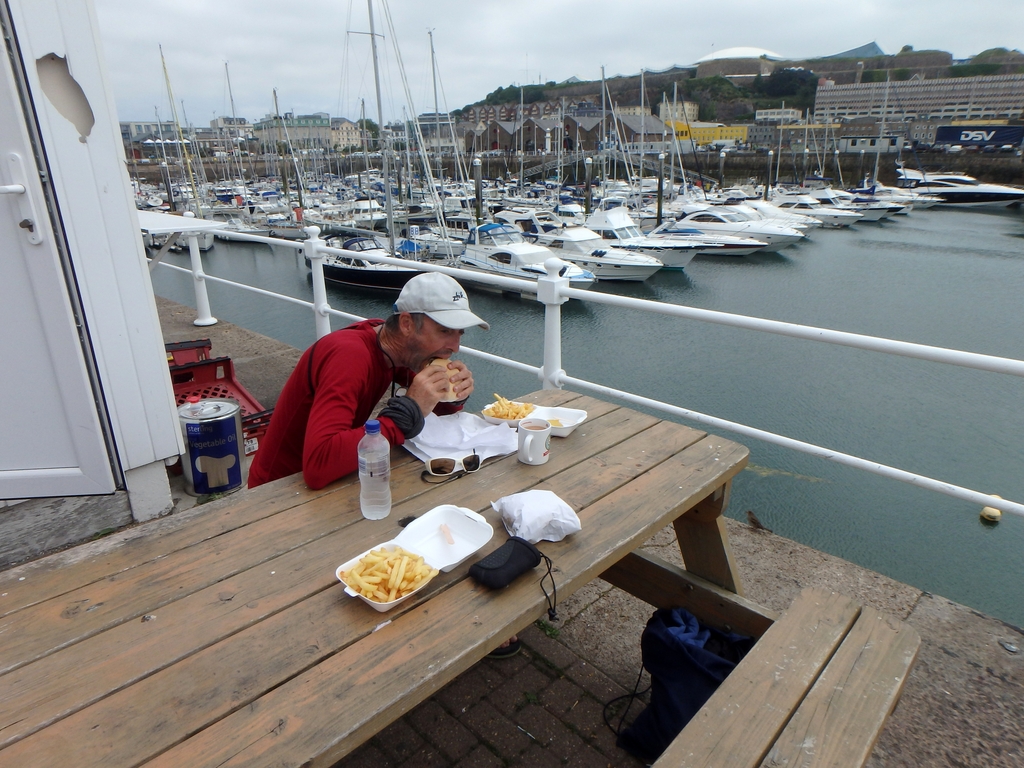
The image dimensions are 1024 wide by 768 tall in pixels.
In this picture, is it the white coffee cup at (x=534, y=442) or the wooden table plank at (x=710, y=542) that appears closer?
the white coffee cup at (x=534, y=442)

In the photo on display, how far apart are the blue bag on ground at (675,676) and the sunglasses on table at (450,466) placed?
690 millimetres

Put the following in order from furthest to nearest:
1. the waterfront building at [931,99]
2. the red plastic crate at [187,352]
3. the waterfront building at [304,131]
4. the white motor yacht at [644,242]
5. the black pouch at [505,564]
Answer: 1. the waterfront building at [931,99]
2. the waterfront building at [304,131]
3. the white motor yacht at [644,242]
4. the red plastic crate at [187,352]
5. the black pouch at [505,564]

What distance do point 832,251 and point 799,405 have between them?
23.4 metres

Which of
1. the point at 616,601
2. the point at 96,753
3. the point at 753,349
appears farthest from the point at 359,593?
the point at 753,349

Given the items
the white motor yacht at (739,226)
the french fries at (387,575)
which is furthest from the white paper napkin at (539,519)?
the white motor yacht at (739,226)

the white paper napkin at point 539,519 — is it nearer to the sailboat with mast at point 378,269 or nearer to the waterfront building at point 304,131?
the sailboat with mast at point 378,269

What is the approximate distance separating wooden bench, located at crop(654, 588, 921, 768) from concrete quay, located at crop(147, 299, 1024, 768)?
0.47 metres

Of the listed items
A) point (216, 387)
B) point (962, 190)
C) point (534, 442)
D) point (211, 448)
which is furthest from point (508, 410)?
point (962, 190)

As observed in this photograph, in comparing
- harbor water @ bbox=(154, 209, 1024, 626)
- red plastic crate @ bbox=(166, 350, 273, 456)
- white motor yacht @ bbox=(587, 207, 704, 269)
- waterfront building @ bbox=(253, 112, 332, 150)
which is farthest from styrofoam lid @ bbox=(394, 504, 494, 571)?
waterfront building @ bbox=(253, 112, 332, 150)

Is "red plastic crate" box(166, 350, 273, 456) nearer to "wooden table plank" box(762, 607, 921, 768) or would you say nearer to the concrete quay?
the concrete quay

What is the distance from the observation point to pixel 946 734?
168cm

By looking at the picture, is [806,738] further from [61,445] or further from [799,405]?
[799,405]

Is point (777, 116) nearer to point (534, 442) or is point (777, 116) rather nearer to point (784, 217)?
point (784, 217)

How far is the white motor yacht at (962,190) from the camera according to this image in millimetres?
44875
